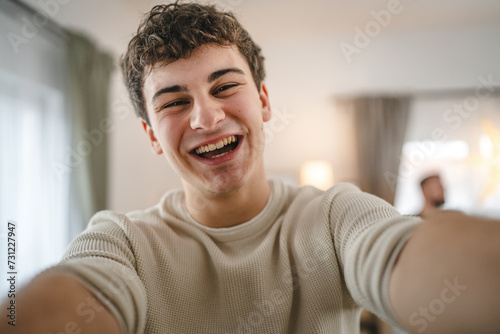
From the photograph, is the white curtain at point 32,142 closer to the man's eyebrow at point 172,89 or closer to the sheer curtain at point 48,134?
the sheer curtain at point 48,134

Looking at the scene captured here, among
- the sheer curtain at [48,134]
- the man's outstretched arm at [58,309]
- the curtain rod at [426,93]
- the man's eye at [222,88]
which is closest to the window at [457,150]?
the curtain rod at [426,93]

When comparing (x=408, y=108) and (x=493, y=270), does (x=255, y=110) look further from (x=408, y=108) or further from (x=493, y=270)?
(x=408, y=108)

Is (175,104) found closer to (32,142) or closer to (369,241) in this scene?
(369,241)

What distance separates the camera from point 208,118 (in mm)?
735

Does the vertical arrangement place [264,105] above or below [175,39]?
below

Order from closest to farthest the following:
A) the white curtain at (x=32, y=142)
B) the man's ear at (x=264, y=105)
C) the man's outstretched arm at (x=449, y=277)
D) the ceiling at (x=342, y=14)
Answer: the man's outstretched arm at (x=449, y=277) → the man's ear at (x=264, y=105) → the white curtain at (x=32, y=142) → the ceiling at (x=342, y=14)

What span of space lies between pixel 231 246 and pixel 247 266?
3.5 inches

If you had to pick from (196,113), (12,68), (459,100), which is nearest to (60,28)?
(12,68)

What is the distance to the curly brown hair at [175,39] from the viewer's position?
0.78 metres

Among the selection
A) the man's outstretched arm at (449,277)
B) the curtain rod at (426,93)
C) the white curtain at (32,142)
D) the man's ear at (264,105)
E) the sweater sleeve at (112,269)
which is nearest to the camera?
the man's outstretched arm at (449,277)

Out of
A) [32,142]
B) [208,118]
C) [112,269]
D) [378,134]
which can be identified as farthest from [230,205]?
[378,134]

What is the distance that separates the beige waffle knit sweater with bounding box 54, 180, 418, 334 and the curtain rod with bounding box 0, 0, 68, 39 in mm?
1662

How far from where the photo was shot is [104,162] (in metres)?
2.51

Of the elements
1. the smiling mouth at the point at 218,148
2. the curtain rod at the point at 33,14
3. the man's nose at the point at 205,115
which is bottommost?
the smiling mouth at the point at 218,148
